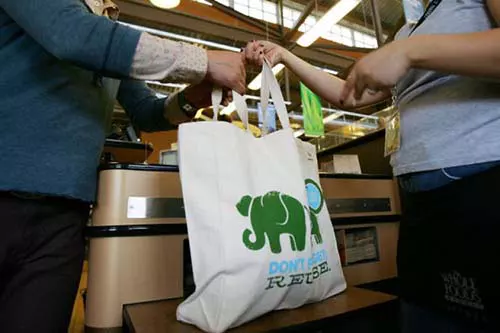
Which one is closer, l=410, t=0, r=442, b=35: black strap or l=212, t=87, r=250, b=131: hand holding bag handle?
l=410, t=0, r=442, b=35: black strap

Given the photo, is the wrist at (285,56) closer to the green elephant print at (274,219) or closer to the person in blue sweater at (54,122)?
the person in blue sweater at (54,122)

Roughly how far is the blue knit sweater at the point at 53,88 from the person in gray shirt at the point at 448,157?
1.79ft

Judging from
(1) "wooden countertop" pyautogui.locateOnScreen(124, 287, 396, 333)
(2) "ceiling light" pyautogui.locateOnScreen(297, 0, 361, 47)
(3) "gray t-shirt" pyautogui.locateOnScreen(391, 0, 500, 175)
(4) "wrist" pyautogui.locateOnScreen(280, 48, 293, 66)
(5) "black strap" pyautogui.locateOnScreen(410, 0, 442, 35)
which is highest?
(2) "ceiling light" pyautogui.locateOnScreen(297, 0, 361, 47)

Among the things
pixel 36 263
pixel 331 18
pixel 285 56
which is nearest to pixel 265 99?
pixel 285 56

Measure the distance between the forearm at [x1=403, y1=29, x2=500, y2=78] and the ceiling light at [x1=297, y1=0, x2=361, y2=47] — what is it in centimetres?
272

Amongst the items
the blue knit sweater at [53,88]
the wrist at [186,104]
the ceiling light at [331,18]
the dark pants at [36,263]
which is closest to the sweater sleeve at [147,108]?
the wrist at [186,104]

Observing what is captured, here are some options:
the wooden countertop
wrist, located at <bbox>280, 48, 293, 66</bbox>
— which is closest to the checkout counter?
the wooden countertop

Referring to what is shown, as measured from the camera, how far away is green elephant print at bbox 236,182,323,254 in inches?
24.9

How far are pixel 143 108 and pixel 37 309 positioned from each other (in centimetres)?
70

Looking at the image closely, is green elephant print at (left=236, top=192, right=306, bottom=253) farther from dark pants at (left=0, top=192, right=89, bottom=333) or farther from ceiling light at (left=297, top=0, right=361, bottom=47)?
ceiling light at (left=297, top=0, right=361, bottom=47)

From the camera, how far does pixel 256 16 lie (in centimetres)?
475

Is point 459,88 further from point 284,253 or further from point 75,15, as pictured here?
point 75,15

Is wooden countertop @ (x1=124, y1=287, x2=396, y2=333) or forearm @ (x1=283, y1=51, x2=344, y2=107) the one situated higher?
forearm @ (x1=283, y1=51, x2=344, y2=107)

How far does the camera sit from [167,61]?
718 mm
